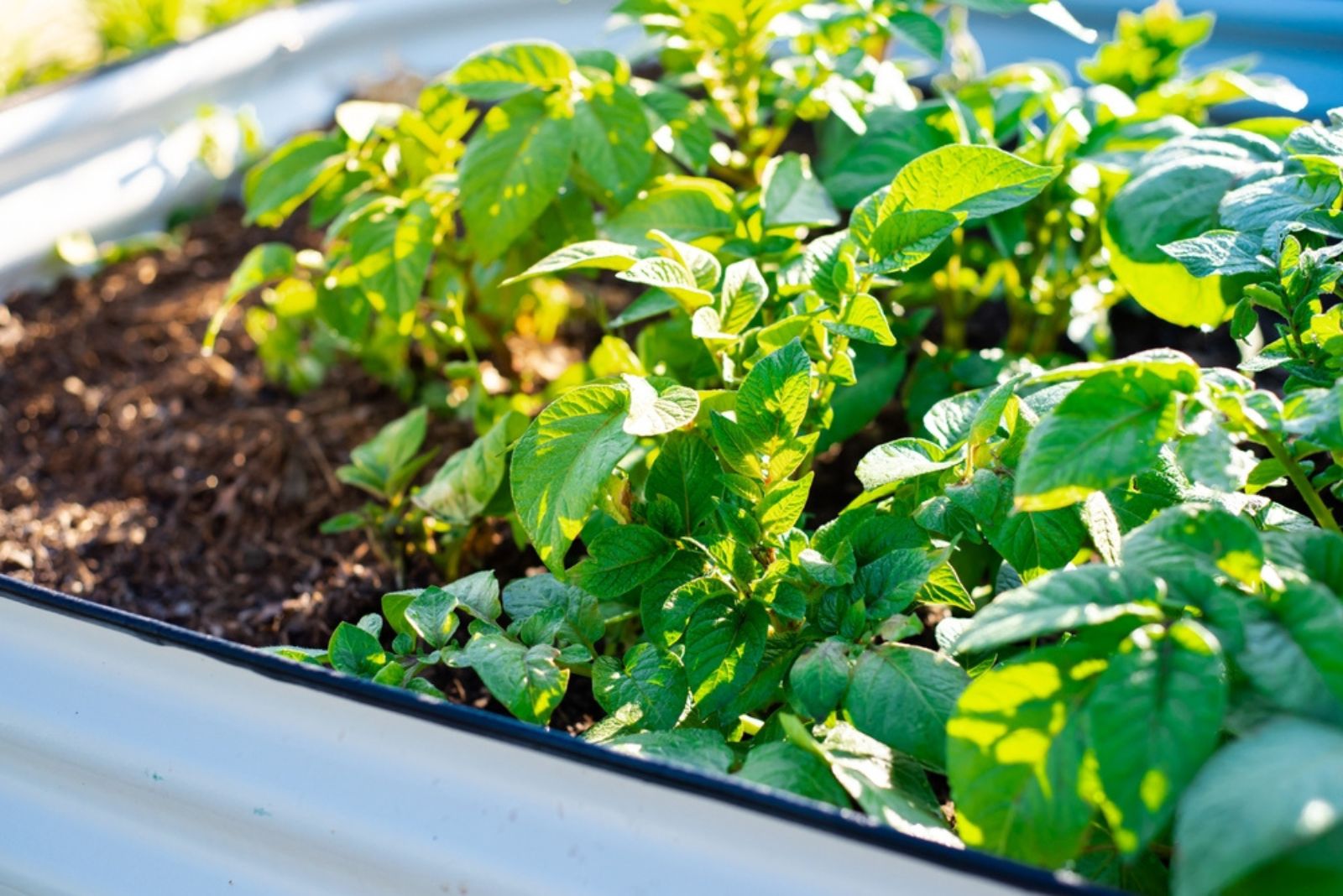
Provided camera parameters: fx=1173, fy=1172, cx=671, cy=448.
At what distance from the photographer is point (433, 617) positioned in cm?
79

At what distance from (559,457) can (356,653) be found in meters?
0.19

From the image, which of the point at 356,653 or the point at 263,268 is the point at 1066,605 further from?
the point at 263,268

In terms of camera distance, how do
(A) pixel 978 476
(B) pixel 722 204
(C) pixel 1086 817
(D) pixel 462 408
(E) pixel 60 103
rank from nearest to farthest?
(C) pixel 1086 817 → (A) pixel 978 476 → (B) pixel 722 204 → (D) pixel 462 408 → (E) pixel 60 103

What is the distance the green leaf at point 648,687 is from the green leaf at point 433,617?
0.10m

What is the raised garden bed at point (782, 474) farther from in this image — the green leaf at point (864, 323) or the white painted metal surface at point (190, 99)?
the white painted metal surface at point (190, 99)

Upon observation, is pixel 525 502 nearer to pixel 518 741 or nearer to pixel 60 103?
pixel 518 741

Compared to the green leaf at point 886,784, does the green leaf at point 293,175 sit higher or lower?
higher

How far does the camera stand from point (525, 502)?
806 millimetres

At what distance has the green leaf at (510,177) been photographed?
1.08m

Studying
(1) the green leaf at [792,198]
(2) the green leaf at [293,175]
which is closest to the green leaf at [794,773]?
(1) the green leaf at [792,198]

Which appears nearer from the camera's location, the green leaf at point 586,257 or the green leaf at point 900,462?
the green leaf at point 900,462

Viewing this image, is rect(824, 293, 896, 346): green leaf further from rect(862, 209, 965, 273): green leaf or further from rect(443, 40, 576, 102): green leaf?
rect(443, 40, 576, 102): green leaf

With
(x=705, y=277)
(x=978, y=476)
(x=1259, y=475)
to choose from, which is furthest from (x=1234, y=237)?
(x=705, y=277)

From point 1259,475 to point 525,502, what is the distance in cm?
51
